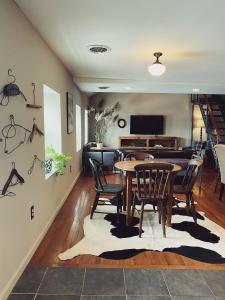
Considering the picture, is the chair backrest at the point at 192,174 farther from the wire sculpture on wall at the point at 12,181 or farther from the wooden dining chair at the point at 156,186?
the wire sculpture on wall at the point at 12,181

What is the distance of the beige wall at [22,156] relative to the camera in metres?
1.90

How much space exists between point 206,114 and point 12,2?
697 centimetres

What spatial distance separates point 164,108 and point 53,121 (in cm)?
599

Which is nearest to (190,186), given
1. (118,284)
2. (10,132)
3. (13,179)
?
(118,284)

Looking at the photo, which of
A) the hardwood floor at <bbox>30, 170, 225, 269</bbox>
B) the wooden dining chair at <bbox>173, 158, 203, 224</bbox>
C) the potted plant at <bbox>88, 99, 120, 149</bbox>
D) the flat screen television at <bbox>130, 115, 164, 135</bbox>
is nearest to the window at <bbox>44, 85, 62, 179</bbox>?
the hardwood floor at <bbox>30, 170, 225, 269</bbox>

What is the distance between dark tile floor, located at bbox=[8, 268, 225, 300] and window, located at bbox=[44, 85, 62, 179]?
6.63ft

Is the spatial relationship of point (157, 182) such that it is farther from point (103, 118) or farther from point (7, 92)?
point (103, 118)

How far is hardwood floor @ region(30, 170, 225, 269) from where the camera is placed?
2.40 m

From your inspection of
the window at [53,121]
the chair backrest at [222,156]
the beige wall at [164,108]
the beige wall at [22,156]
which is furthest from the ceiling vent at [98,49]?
the beige wall at [164,108]

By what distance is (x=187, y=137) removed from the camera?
906 cm

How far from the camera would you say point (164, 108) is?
905 centimetres

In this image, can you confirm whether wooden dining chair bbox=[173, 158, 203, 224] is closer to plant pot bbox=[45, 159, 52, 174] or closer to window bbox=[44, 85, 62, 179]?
plant pot bbox=[45, 159, 52, 174]

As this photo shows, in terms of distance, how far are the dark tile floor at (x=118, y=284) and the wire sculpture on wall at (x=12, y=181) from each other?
0.78 metres

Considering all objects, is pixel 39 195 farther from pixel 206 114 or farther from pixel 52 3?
pixel 206 114
